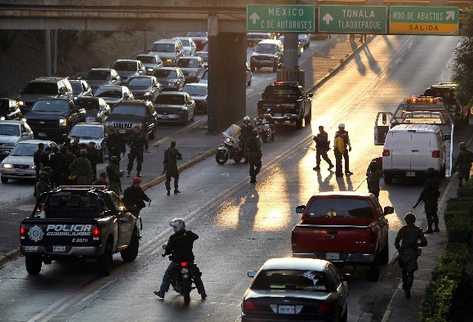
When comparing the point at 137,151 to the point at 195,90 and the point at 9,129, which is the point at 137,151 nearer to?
the point at 9,129

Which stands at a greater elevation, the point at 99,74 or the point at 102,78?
the point at 99,74

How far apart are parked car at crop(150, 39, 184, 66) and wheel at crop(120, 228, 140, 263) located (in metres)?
51.8

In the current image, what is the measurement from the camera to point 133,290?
25188 millimetres

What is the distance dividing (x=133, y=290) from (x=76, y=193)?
8.52 ft

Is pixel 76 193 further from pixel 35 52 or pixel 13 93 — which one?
pixel 35 52

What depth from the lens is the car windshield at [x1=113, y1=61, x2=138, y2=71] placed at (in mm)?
72562

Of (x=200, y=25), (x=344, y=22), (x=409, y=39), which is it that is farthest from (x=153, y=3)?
(x=409, y=39)

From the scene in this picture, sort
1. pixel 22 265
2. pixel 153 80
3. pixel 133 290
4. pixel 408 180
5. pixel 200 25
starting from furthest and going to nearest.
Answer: pixel 153 80 < pixel 200 25 < pixel 408 180 < pixel 22 265 < pixel 133 290

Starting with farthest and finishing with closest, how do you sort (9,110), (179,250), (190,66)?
(190,66) → (9,110) → (179,250)

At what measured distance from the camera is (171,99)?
5947 cm

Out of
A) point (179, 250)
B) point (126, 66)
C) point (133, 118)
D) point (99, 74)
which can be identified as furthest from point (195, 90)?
point (179, 250)

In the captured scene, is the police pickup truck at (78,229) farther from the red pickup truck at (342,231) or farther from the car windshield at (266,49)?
the car windshield at (266,49)

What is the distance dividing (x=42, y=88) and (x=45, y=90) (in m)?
0.23

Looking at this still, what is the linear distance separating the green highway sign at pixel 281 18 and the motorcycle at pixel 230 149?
10209mm
